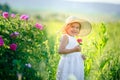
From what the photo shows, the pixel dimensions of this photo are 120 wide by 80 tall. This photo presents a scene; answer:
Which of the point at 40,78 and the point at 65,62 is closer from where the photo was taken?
the point at 65,62

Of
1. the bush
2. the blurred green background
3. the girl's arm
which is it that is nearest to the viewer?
the girl's arm

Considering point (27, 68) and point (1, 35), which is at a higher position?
point (1, 35)

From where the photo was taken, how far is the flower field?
4.61m

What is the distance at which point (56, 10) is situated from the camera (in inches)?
217

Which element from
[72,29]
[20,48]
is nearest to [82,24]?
[72,29]

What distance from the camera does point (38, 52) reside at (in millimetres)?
4934

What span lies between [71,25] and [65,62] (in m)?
0.43

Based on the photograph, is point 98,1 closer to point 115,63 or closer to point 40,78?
point 115,63

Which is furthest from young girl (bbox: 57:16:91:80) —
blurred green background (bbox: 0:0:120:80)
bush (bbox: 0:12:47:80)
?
bush (bbox: 0:12:47:80)

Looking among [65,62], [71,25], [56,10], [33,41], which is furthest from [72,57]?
[56,10]

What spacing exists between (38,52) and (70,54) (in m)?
0.63

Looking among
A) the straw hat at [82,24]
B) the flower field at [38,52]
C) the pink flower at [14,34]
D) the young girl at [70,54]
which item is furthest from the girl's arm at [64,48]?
the pink flower at [14,34]

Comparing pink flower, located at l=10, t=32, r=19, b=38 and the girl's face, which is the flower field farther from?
the girl's face

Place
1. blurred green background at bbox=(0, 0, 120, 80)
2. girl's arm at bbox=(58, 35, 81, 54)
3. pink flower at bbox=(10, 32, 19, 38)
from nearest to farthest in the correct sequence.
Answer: girl's arm at bbox=(58, 35, 81, 54) → pink flower at bbox=(10, 32, 19, 38) → blurred green background at bbox=(0, 0, 120, 80)
